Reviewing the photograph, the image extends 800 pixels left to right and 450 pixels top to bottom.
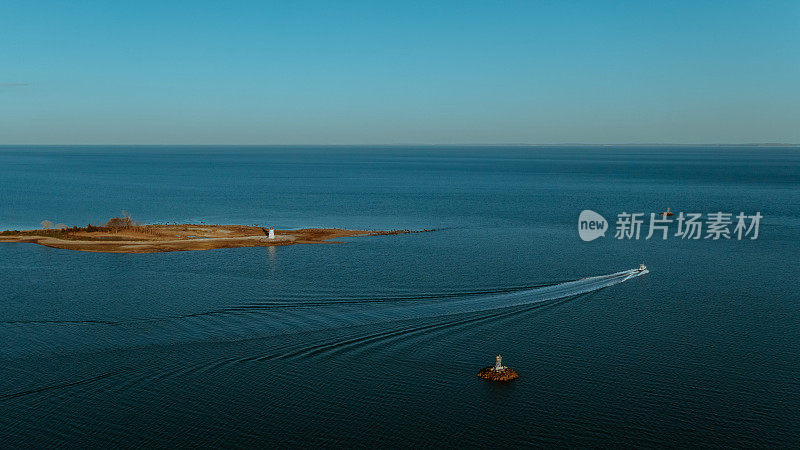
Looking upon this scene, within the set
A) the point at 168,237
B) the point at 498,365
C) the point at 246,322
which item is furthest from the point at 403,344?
the point at 168,237

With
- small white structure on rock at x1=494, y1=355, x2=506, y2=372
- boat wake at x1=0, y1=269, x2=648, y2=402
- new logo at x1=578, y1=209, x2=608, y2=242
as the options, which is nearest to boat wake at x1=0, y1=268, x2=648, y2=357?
boat wake at x1=0, y1=269, x2=648, y2=402

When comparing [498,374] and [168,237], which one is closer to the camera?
[498,374]

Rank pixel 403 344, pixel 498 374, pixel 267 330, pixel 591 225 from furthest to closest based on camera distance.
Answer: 1. pixel 591 225
2. pixel 267 330
3. pixel 403 344
4. pixel 498 374

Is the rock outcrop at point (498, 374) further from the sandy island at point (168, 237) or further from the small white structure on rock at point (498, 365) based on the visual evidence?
the sandy island at point (168, 237)

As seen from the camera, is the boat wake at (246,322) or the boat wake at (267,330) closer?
the boat wake at (267,330)

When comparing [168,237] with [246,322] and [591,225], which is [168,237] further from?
[591,225]

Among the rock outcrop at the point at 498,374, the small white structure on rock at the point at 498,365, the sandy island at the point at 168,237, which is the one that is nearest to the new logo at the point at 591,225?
the sandy island at the point at 168,237
